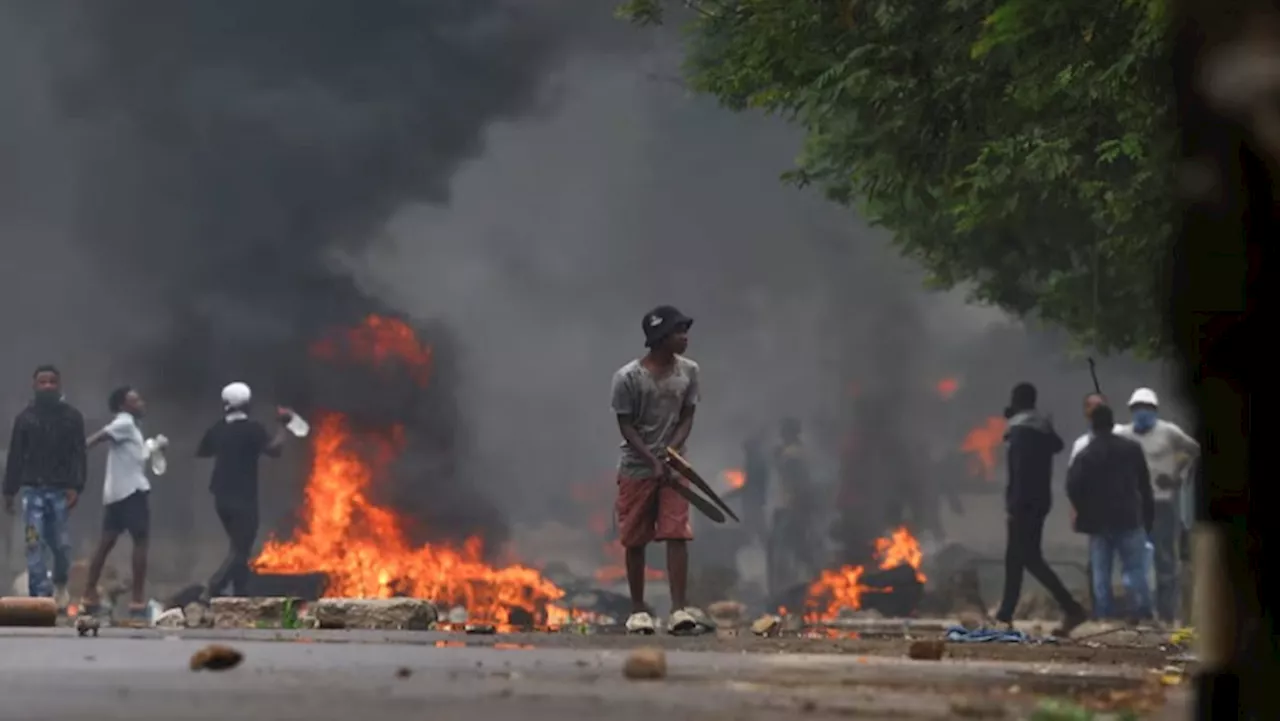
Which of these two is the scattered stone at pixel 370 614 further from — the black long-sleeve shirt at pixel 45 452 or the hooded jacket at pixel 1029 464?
the hooded jacket at pixel 1029 464

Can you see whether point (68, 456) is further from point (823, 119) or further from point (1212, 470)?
point (1212, 470)

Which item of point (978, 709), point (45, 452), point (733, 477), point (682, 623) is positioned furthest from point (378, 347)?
point (978, 709)

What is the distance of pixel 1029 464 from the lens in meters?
15.3

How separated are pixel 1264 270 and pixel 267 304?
20487 millimetres

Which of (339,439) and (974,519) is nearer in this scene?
(339,439)

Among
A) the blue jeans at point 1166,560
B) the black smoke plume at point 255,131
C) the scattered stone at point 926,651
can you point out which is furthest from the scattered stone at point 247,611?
the black smoke plume at point 255,131

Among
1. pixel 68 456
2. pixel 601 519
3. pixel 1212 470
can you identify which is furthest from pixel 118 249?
pixel 1212 470

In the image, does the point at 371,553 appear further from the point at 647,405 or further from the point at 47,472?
the point at 647,405

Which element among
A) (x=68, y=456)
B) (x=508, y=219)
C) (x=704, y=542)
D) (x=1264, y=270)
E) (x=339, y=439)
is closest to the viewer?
(x=1264, y=270)

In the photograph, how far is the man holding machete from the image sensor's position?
10.9 meters

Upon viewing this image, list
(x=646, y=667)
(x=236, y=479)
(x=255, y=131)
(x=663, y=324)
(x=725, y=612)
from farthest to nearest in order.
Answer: (x=255, y=131), (x=725, y=612), (x=236, y=479), (x=663, y=324), (x=646, y=667)

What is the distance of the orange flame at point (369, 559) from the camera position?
18.0 metres

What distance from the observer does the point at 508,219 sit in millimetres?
25875

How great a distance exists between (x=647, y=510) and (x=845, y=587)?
32.7 feet
